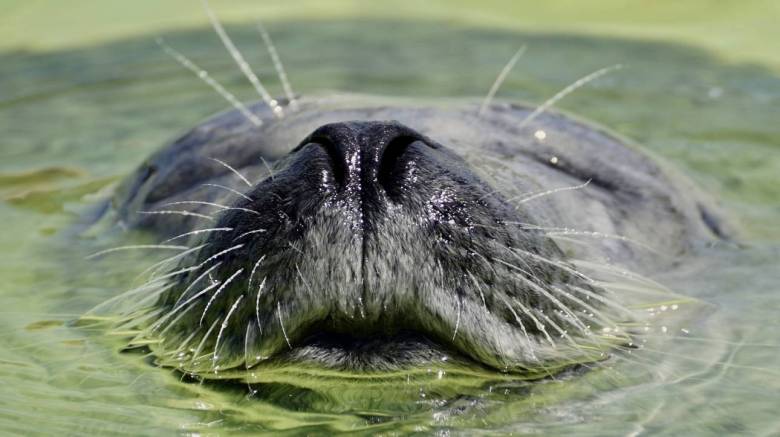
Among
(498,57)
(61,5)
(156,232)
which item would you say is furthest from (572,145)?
(61,5)

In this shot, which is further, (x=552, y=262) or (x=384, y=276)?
(x=552, y=262)

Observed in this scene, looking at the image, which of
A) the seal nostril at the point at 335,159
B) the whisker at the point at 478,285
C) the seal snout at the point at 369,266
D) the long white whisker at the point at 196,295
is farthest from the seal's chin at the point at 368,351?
the seal nostril at the point at 335,159

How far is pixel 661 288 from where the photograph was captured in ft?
11.0

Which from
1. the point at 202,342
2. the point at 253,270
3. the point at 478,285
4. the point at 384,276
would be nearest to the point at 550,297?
the point at 478,285

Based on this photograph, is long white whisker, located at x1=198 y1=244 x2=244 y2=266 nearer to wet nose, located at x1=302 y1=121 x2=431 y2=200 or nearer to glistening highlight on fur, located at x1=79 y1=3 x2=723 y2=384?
glistening highlight on fur, located at x1=79 y1=3 x2=723 y2=384

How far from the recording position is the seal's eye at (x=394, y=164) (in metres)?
2.59

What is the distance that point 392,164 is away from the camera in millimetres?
2633

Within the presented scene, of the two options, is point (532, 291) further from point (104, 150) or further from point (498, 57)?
point (498, 57)

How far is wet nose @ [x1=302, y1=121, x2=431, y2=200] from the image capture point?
2.56 m

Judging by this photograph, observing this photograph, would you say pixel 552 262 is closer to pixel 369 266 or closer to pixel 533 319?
pixel 533 319

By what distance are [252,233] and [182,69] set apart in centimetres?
481

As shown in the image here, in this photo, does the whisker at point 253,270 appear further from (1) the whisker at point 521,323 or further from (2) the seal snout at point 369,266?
(1) the whisker at point 521,323

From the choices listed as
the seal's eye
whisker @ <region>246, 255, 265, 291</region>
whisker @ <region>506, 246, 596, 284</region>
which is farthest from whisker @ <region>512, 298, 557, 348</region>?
whisker @ <region>246, 255, 265, 291</region>

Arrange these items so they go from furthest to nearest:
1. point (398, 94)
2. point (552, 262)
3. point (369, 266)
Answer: point (398, 94) → point (552, 262) → point (369, 266)
